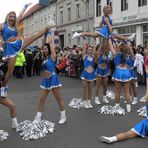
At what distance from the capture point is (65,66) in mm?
21641

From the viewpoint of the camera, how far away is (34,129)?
6.68m

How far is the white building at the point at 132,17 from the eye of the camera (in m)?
24.8

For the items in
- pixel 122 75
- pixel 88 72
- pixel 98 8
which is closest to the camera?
pixel 122 75

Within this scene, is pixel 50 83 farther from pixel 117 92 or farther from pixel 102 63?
pixel 102 63

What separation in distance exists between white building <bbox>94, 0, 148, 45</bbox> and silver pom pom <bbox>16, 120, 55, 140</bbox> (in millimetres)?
18538

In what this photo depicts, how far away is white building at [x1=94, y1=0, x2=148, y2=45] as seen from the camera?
81.3ft

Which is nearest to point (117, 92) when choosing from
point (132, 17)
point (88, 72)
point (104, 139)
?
point (88, 72)

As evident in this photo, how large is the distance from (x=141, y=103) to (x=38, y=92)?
4704 millimetres

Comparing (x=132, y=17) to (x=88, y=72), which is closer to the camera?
(x=88, y=72)

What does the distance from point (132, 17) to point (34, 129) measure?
818 inches

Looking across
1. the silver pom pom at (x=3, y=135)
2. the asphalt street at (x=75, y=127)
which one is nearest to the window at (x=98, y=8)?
the asphalt street at (x=75, y=127)

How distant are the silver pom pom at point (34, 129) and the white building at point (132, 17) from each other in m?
18.5

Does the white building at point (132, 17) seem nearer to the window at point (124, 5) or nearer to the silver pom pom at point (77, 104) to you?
the window at point (124, 5)

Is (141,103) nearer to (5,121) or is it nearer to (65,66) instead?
(5,121)
